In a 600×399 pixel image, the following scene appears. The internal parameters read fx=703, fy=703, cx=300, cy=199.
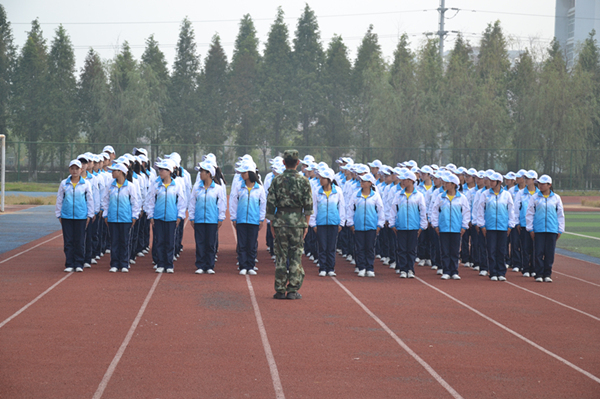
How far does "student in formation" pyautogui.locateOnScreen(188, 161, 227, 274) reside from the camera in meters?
13.0

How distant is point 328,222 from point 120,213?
384 cm

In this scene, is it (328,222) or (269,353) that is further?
(328,222)

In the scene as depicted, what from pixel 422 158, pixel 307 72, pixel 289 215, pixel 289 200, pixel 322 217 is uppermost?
pixel 307 72

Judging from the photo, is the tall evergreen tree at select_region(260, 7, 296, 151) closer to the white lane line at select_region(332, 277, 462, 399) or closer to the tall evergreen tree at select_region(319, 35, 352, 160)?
the tall evergreen tree at select_region(319, 35, 352, 160)

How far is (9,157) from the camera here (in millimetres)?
52219

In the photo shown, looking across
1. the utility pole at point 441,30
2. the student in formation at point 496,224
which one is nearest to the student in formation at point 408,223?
the student in formation at point 496,224

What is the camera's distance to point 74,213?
1276cm

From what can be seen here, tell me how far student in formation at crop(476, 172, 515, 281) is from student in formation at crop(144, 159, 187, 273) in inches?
227

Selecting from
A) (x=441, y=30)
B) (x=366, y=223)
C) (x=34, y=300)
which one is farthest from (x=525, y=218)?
(x=441, y=30)

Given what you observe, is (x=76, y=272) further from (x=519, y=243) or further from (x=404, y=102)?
(x=404, y=102)

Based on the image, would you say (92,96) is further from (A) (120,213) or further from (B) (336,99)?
(A) (120,213)

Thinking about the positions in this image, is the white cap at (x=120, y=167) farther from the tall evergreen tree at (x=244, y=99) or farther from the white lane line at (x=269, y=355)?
the tall evergreen tree at (x=244, y=99)

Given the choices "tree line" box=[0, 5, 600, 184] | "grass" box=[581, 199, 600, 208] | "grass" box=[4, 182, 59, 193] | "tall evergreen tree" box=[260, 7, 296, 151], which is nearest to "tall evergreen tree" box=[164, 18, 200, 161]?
"tree line" box=[0, 5, 600, 184]

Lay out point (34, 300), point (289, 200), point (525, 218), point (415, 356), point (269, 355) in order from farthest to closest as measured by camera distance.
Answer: point (525, 218)
point (289, 200)
point (34, 300)
point (415, 356)
point (269, 355)
